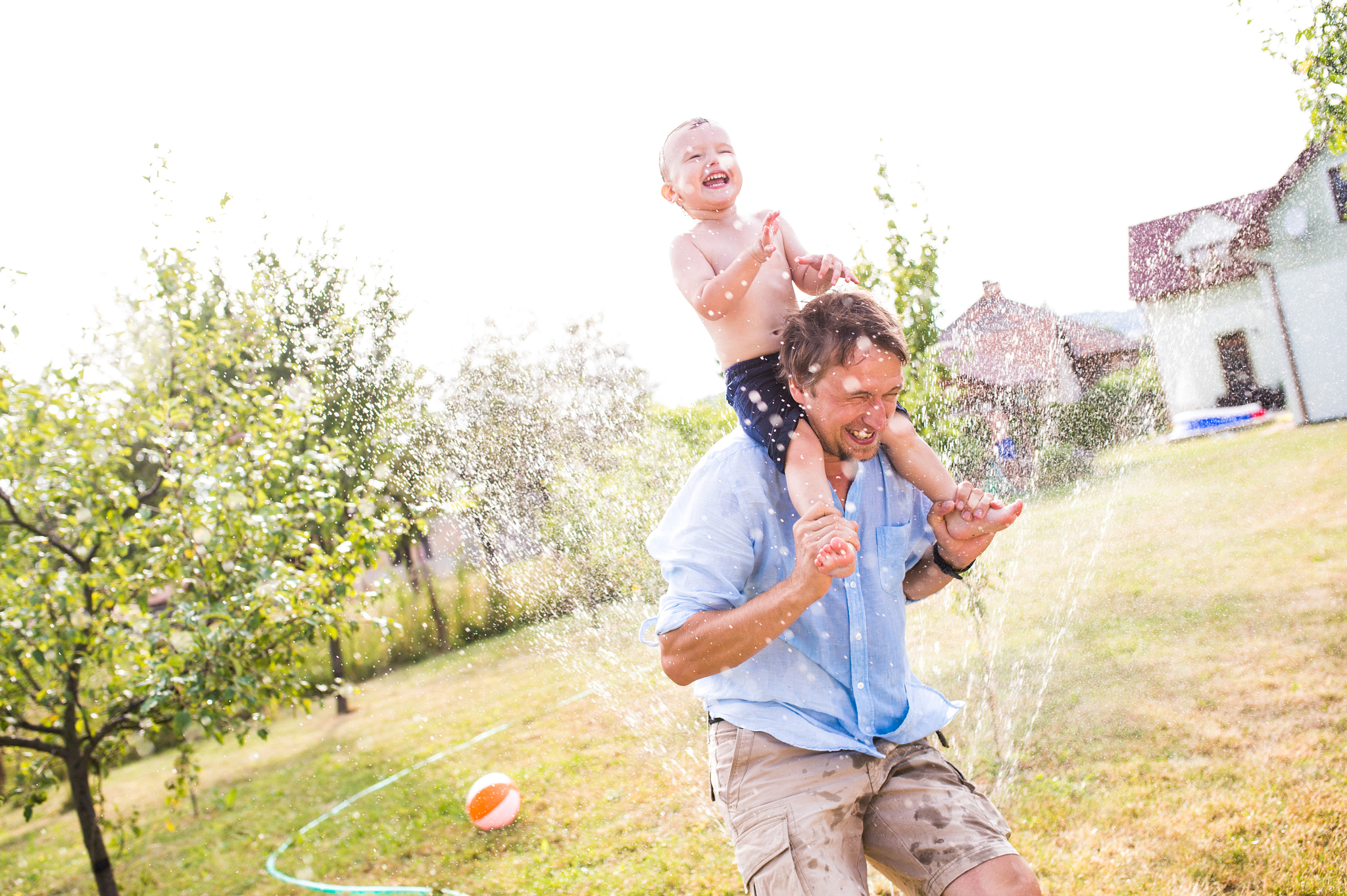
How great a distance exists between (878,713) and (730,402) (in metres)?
0.95

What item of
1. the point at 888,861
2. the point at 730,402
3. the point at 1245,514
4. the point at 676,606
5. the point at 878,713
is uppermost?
the point at 730,402

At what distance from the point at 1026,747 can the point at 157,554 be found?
529cm

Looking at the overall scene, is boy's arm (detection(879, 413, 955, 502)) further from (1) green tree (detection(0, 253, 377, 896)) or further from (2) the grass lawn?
(1) green tree (detection(0, 253, 377, 896))

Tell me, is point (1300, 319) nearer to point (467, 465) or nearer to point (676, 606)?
point (467, 465)

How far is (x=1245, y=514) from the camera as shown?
33.6 feet

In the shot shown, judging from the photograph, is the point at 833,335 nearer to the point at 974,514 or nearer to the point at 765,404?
the point at 765,404

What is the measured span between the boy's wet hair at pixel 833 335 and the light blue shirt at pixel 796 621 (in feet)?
0.81

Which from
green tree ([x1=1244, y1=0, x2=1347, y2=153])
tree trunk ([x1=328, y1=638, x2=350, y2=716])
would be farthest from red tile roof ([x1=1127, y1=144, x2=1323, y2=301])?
tree trunk ([x1=328, y1=638, x2=350, y2=716])

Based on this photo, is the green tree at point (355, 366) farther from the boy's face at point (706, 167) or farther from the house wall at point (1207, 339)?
the house wall at point (1207, 339)

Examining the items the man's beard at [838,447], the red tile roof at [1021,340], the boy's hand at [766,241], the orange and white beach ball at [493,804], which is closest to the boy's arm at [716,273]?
the boy's hand at [766,241]

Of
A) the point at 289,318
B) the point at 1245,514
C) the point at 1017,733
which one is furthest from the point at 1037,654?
the point at 289,318

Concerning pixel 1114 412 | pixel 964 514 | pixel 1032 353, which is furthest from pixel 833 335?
pixel 1114 412

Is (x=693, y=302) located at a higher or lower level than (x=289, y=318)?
lower

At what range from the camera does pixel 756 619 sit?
179 cm
